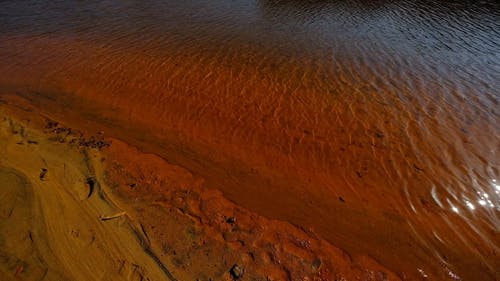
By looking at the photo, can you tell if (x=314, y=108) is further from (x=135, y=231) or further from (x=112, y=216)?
(x=112, y=216)

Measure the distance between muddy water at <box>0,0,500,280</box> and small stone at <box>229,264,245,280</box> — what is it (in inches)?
46.7

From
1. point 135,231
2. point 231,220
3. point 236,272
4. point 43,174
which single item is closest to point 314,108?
point 231,220

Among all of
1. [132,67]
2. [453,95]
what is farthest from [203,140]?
[453,95]

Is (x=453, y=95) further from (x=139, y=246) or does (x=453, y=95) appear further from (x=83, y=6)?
(x=83, y=6)

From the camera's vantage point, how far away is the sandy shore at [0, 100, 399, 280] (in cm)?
386

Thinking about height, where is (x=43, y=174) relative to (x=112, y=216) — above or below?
above

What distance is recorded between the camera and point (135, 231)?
4.29m

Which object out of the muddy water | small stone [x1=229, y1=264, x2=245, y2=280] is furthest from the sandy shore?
the muddy water

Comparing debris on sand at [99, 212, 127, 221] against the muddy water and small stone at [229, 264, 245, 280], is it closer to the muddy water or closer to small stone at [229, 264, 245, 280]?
the muddy water

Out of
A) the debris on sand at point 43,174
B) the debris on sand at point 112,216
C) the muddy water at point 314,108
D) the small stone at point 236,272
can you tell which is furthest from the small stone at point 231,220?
the debris on sand at point 43,174

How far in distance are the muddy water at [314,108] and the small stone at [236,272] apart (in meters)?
1.19

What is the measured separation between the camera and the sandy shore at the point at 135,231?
386 centimetres

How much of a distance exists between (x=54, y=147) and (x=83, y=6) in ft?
46.8

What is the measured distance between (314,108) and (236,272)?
17.5 feet
